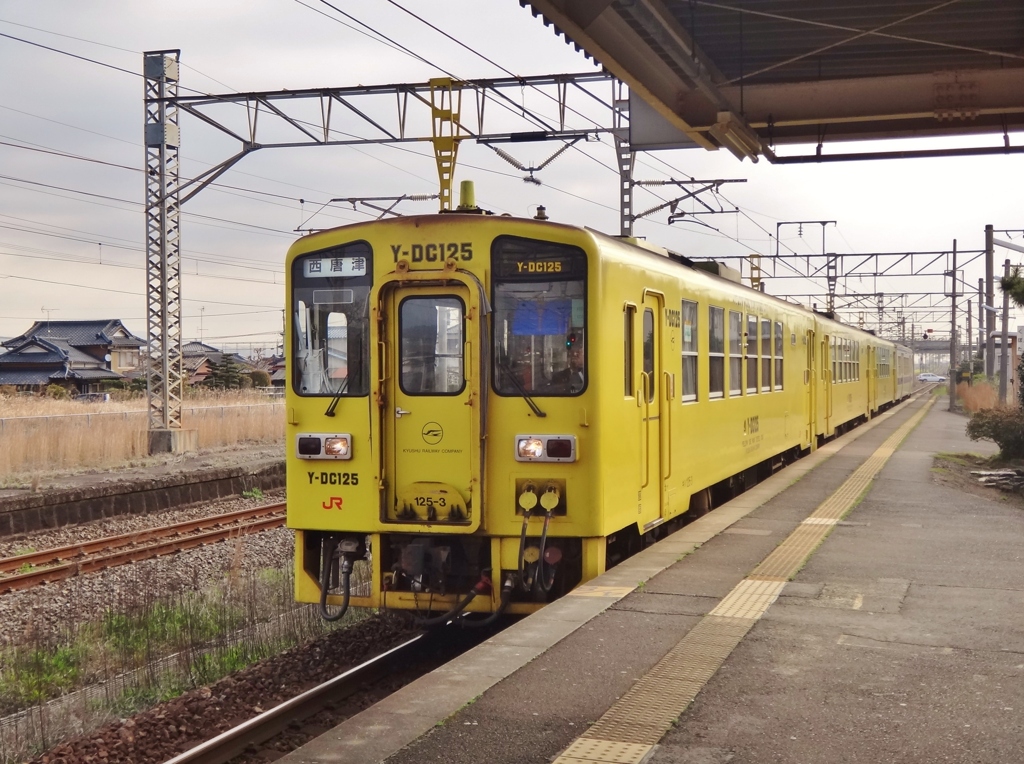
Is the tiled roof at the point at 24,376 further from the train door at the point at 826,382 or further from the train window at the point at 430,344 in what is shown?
the train window at the point at 430,344

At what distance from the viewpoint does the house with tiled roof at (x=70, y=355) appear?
172 feet

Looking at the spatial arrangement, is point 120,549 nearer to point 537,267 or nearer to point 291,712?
point 291,712

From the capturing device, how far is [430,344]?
743 centimetres

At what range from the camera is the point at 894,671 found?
218 inches

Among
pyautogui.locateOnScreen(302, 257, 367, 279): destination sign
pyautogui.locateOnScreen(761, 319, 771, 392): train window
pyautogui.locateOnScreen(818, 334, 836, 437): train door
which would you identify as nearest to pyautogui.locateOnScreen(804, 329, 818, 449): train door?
pyautogui.locateOnScreen(818, 334, 836, 437): train door

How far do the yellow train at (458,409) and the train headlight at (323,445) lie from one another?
0.01 meters

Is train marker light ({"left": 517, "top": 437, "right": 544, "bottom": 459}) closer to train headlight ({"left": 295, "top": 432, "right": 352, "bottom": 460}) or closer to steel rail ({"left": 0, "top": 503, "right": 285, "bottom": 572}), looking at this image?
train headlight ({"left": 295, "top": 432, "right": 352, "bottom": 460})

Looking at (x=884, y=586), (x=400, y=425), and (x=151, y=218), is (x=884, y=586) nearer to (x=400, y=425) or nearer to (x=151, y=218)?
(x=400, y=425)

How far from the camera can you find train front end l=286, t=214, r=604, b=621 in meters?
7.25

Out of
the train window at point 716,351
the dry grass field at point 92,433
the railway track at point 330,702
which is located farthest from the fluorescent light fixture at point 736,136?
the dry grass field at point 92,433

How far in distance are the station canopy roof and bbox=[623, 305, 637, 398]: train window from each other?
1.62 metres

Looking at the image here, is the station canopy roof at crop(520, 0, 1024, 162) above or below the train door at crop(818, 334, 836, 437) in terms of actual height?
above

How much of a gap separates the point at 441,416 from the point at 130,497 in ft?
32.9

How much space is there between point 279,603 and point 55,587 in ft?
7.08
